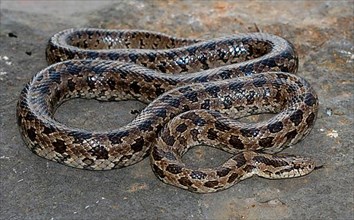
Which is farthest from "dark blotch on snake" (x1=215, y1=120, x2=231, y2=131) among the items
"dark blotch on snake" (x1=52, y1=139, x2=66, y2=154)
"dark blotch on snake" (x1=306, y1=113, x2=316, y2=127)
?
"dark blotch on snake" (x1=52, y1=139, x2=66, y2=154)

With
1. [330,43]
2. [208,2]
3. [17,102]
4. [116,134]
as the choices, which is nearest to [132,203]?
[116,134]

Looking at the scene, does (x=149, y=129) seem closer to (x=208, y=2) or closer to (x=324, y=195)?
(x=324, y=195)

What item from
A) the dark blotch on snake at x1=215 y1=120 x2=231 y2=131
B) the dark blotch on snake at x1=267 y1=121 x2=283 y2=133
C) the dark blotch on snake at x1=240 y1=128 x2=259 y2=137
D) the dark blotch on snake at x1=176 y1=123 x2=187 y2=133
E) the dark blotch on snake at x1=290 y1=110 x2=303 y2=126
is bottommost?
the dark blotch on snake at x1=176 y1=123 x2=187 y2=133

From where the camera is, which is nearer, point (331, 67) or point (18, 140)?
point (18, 140)

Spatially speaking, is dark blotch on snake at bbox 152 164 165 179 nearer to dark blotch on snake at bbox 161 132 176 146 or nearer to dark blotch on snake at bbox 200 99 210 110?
dark blotch on snake at bbox 161 132 176 146

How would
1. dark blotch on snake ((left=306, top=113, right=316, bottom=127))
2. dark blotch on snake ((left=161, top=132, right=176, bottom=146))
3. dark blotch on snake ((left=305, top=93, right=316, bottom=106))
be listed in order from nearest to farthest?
dark blotch on snake ((left=161, top=132, right=176, bottom=146)) < dark blotch on snake ((left=306, top=113, right=316, bottom=127)) < dark blotch on snake ((left=305, top=93, right=316, bottom=106))

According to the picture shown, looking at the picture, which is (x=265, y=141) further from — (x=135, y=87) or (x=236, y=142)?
(x=135, y=87)

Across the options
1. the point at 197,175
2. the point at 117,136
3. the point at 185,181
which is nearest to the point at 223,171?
the point at 197,175

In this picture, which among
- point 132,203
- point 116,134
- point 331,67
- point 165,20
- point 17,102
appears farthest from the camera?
point 165,20
